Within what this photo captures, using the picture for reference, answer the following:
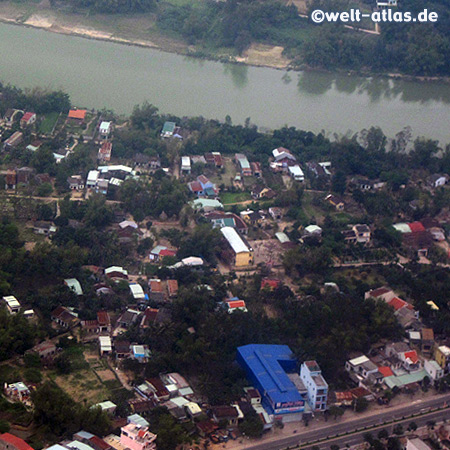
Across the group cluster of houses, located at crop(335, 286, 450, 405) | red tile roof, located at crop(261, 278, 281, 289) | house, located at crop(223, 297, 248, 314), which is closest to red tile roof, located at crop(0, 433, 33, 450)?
cluster of houses, located at crop(335, 286, 450, 405)

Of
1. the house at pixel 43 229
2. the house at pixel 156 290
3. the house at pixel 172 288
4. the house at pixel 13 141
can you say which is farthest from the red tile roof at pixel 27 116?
the house at pixel 172 288

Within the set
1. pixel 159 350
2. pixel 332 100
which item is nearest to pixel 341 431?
pixel 159 350

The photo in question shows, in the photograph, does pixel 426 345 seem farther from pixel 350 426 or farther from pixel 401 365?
pixel 350 426

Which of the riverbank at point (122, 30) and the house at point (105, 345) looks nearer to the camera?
the house at point (105, 345)

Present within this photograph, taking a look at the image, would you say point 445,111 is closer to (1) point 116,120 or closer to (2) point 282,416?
(1) point 116,120

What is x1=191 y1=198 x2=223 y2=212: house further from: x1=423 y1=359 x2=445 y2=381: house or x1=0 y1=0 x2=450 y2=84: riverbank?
x1=0 y1=0 x2=450 y2=84: riverbank

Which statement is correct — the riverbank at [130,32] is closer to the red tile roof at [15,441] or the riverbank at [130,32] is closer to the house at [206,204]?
the house at [206,204]

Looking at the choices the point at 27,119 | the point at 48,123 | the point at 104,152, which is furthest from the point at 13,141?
the point at 104,152
